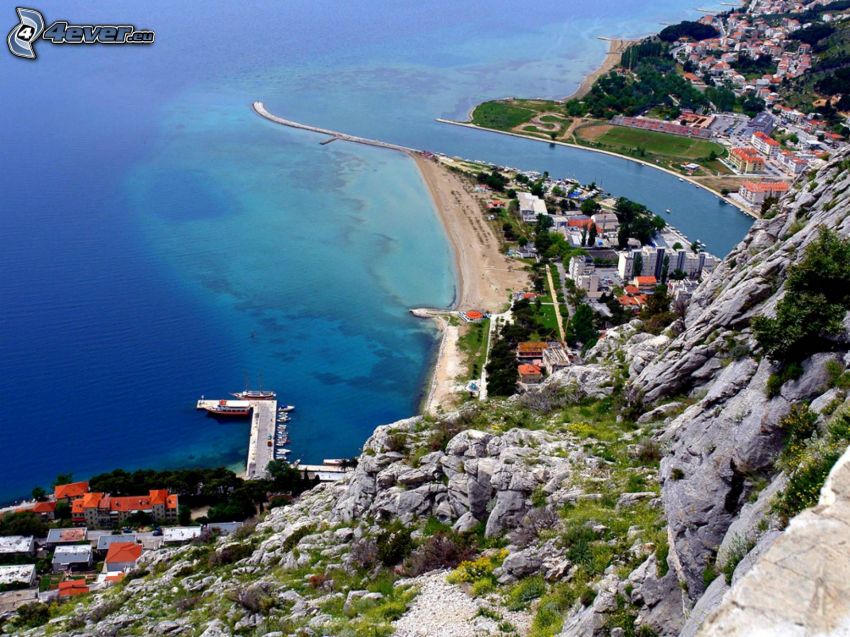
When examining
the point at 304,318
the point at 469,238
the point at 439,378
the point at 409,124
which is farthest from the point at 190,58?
the point at 439,378

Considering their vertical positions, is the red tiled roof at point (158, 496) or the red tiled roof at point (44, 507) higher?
the red tiled roof at point (158, 496)

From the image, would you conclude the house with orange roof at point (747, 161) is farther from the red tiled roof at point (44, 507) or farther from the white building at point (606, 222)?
the red tiled roof at point (44, 507)

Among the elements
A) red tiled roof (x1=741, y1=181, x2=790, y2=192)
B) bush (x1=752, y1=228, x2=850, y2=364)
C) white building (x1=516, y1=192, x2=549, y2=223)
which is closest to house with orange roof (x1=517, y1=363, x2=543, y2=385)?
white building (x1=516, y1=192, x2=549, y2=223)

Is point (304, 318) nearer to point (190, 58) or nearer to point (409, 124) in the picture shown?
point (409, 124)

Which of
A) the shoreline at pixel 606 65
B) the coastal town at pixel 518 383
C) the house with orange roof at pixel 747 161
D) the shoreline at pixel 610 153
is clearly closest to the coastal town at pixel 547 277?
the coastal town at pixel 518 383

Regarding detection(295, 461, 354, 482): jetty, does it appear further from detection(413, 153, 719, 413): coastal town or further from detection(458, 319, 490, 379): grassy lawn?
detection(458, 319, 490, 379): grassy lawn
